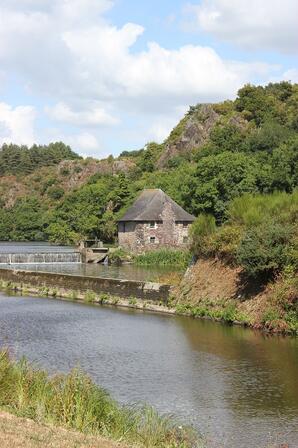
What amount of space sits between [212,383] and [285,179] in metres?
53.4

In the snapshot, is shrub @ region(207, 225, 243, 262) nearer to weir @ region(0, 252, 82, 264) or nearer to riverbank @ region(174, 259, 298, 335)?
riverbank @ region(174, 259, 298, 335)

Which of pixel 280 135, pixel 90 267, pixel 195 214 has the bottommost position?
pixel 90 267

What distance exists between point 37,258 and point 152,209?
1345 centimetres

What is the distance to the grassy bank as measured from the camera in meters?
11.6

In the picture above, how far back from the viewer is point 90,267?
6147 cm

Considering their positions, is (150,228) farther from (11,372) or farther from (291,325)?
(11,372)

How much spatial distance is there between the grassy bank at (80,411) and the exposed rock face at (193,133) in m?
107

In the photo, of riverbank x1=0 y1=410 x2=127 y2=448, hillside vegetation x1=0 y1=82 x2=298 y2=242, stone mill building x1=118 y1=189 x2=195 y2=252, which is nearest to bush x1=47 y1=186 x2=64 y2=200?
hillside vegetation x1=0 y1=82 x2=298 y2=242

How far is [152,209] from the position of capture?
2751 inches

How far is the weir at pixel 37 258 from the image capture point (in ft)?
209

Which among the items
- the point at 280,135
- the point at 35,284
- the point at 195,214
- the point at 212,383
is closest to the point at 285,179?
the point at 195,214

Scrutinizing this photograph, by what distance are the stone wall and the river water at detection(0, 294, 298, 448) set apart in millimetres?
Answer: 2263

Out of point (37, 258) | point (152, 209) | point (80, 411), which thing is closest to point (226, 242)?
point (80, 411)

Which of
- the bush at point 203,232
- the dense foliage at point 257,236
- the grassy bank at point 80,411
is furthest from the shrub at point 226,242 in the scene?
the grassy bank at point 80,411
